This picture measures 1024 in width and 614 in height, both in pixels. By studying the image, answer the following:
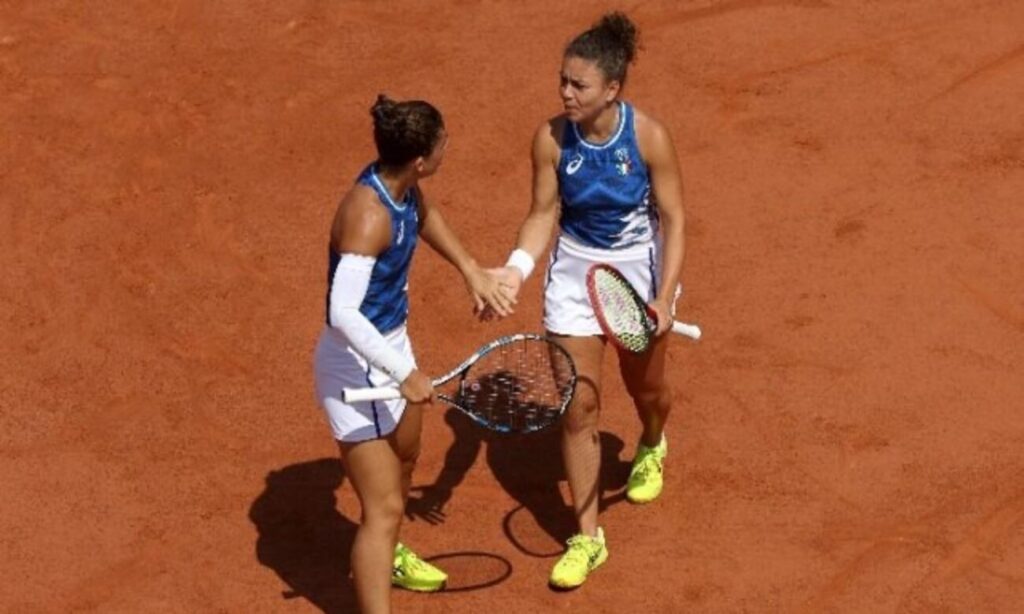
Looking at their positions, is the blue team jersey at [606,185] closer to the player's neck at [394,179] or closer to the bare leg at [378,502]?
the player's neck at [394,179]

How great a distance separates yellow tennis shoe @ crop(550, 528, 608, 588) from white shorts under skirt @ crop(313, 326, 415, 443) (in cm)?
120

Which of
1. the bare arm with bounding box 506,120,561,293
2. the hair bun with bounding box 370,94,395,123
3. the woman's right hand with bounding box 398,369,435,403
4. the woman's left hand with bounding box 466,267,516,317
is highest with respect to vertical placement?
the hair bun with bounding box 370,94,395,123

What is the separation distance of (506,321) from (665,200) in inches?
86.9

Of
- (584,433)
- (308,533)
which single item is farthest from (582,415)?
(308,533)

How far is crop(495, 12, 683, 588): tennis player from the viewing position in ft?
26.6

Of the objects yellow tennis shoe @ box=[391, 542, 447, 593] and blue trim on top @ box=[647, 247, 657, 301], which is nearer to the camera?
blue trim on top @ box=[647, 247, 657, 301]

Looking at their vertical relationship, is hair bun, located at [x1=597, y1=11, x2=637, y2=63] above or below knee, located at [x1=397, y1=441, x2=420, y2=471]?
above

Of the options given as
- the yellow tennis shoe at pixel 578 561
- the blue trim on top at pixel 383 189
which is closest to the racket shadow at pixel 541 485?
the yellow tennis shoe at pixel 578 561

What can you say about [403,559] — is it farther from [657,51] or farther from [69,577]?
[657,51]

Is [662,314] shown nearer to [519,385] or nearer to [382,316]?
[519,385]

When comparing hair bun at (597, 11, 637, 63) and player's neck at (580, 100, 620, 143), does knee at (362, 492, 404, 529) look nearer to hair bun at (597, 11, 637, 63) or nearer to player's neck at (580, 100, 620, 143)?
player's neck at (580, 100, 620, 143)

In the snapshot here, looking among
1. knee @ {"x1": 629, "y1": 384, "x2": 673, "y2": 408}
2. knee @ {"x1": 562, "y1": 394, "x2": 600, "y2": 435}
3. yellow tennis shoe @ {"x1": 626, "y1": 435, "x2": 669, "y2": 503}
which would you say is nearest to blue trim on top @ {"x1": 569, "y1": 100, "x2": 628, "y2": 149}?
knee @ {"x1": 562, "y1": 394, "x2": 600, "y2": 435}

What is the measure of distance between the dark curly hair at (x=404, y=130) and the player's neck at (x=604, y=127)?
0.92 m

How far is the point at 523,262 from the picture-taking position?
8242 millimetres
